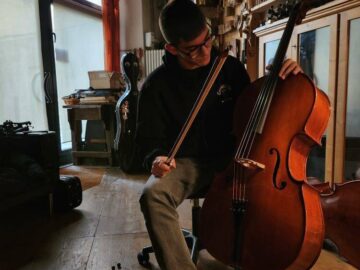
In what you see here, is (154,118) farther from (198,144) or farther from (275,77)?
(275,77)

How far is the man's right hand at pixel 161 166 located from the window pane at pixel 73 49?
2.80 m

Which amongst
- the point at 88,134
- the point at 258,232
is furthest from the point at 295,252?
the point at 88,134

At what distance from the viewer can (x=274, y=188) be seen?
982 mm

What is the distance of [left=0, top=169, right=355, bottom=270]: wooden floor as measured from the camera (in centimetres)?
150

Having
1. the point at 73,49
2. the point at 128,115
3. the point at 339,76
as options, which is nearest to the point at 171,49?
the point at 339,76

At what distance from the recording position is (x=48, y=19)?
336 centimetres

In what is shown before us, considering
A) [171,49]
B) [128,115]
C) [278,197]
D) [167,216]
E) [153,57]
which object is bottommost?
[167,216]

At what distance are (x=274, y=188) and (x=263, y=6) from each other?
1.57m

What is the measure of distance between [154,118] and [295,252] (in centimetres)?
72

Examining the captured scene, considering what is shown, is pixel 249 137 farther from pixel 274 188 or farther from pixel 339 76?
pixel 339 76

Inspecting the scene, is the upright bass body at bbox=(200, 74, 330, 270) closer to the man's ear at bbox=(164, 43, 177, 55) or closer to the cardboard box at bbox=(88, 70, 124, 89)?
the man's ear at bbox=(164, 43, 177, 55)

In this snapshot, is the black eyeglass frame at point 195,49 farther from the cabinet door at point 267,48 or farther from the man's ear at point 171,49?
the cabinet door at point 267,48

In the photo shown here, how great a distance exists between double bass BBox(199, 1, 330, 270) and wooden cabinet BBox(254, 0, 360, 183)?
540mm

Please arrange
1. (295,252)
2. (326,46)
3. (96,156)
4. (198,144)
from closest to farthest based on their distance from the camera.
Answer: (295,252) < (198,144) < (326,46) < (96,156)
